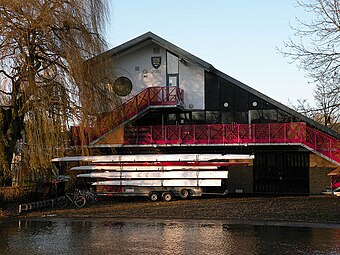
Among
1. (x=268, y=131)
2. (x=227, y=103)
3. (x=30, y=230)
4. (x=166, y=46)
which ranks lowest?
(x=30, y=230)

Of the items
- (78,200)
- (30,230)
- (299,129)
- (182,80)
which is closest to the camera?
(30,230)

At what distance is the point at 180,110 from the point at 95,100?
8979mm

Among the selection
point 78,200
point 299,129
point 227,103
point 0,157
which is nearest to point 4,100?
point 0,157

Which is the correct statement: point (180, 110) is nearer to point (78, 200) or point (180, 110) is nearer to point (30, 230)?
point (78, 200)

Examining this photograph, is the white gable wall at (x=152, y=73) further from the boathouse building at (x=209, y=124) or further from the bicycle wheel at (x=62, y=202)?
the bicycle wheel at (x=62, y=202)

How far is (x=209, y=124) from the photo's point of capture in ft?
93.1

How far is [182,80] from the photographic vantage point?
29.4 metres

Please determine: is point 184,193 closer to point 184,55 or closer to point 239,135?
point 239,135

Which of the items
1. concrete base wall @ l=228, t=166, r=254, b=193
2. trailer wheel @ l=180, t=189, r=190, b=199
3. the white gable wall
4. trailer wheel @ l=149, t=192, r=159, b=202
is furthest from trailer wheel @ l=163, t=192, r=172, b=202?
the white gable wall

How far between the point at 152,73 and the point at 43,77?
10.8 m

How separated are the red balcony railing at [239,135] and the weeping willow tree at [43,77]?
6412 mm

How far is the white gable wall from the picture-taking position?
29.2 meters

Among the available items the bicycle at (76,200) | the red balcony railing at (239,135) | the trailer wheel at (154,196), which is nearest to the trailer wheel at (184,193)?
the trailer wheel at (154,196)

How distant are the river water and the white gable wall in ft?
41.3
